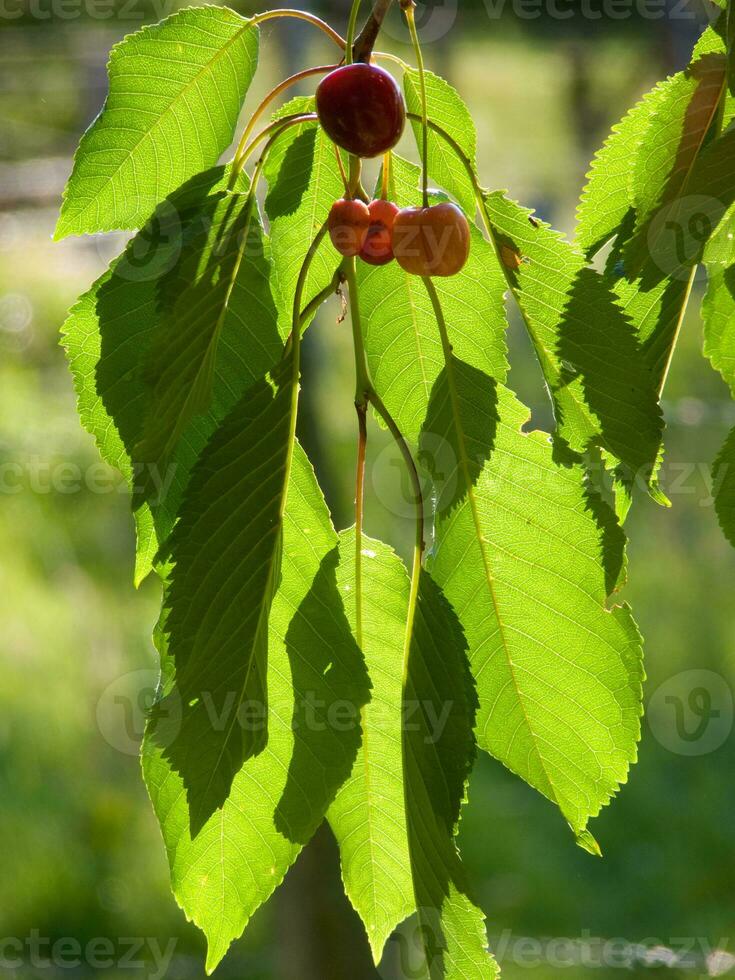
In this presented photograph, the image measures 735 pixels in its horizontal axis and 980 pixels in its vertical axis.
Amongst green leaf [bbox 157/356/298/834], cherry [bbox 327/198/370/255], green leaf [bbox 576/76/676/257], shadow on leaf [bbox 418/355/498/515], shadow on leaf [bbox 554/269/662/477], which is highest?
green leaf [bbox 576/76/676/257]

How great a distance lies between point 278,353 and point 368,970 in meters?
1.87

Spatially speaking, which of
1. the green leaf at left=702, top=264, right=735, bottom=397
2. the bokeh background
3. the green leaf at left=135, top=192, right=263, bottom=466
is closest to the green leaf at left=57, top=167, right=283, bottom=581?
the green leaf at left=135, top=192, right=263, bottom=466

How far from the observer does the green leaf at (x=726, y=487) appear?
0.49 m

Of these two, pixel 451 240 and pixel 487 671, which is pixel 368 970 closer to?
pixel 487 671

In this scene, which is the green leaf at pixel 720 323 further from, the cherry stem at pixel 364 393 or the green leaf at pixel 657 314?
the cherry stem at pixel 364 393

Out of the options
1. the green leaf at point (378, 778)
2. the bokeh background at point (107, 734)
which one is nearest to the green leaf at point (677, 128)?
the green leaf at point (378, 778)

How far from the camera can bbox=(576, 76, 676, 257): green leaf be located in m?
0.53

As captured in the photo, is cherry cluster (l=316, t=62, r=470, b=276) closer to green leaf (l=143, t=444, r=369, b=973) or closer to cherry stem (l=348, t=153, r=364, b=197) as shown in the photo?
cherry stem (l=348, t=153, r=364, b=197)

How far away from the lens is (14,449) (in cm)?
289

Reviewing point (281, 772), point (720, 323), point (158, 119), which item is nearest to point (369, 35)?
point (158, 119)

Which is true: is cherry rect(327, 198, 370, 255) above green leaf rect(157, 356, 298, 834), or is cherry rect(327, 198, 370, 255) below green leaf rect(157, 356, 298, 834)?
above

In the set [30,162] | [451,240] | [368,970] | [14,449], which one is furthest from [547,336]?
[30,162]

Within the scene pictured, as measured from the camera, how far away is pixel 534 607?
0.51m

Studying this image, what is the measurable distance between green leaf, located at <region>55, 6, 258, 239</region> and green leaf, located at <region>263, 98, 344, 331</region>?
31 mm
